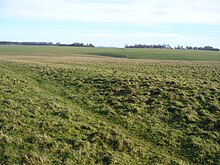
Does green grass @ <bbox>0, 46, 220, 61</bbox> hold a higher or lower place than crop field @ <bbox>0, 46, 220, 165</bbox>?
higher

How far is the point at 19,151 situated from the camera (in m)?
12.5

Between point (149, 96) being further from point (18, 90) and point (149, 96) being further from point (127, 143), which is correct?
point (18, 90)

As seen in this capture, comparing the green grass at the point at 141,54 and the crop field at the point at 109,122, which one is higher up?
the green grass at the point at 141,54

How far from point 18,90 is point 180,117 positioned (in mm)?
12698

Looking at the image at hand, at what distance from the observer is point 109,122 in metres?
16.8

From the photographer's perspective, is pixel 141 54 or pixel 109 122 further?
pixel 141 54

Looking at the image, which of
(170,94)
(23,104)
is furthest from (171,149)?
(23,104)

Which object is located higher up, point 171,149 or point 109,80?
point 109,80

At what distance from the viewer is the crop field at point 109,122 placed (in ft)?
42.3

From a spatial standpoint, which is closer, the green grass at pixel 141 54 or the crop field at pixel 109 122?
the crop field at pixel 109 122

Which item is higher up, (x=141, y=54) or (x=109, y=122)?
(x=141, y=54)

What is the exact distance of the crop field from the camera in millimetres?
12898

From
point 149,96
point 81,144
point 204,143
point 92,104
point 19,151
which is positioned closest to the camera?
point 19,151

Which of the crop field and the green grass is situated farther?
the green grass
